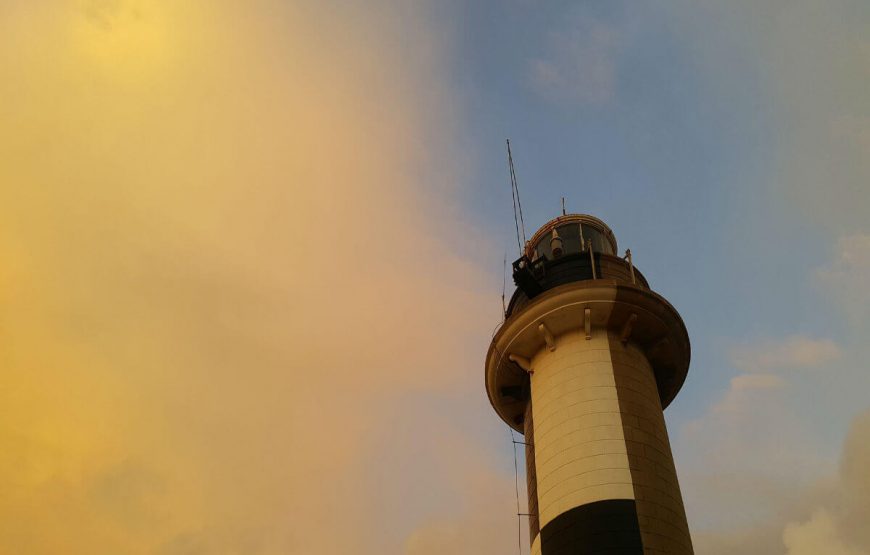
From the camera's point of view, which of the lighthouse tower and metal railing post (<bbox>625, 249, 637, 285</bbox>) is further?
metal railing post (<bbox>625, 249, 637, 285</bbox>)

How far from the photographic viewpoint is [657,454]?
28672 mm

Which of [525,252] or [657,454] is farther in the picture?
[525,252]

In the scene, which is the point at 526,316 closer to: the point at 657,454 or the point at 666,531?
the point at 657,454

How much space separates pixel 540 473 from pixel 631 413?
467 centimetres

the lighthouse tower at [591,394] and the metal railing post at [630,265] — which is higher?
the metal railing post at [630,265]

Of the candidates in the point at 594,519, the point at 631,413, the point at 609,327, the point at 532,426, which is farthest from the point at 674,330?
the point at 594,519

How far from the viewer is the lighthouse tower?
26797 mm

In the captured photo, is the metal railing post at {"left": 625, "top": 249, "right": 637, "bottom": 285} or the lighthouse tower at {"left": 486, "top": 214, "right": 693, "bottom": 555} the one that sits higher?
the metal railing post at {"left": 625, "top": 249, "right": 637, "bottom": 285}

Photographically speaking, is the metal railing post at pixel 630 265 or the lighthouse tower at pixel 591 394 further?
the metal railing post at pixel 630 265

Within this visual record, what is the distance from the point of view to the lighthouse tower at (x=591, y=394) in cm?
2680

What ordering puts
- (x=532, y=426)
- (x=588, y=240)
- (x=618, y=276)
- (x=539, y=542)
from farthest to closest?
(x=588, y=240), (x=618, y=276), (x=532, y=426), (x=539, y=542)

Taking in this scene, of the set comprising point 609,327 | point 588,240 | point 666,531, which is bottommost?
point 666,531

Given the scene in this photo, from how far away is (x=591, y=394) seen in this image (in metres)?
29.7

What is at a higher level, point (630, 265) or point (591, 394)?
point (630, 265)
